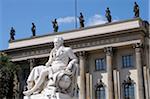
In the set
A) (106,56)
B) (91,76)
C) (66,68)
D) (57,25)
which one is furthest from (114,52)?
(66,68)

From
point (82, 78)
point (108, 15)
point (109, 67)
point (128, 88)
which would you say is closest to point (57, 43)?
point (109, 67)

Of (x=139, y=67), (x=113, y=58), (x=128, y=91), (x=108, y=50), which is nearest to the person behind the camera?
(x=139, y=67)

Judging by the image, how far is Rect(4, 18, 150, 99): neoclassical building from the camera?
39.2 metres

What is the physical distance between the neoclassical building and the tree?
5.51m

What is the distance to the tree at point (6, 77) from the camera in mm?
38969

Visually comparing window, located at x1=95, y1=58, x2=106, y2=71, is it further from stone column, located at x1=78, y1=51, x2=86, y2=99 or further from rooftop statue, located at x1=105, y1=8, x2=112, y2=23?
rooftop statue, located at x1=105, y1=8, x2=112, y2=23

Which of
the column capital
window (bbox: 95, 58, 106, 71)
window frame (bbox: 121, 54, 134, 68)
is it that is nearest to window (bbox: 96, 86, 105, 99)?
window (bbox: 95, 58, 106, 71)

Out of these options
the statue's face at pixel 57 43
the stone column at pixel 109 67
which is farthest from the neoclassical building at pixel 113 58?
the statue's face at pixel 57 43

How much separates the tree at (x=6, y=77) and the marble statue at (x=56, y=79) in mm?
29170

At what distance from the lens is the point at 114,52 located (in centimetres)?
4109

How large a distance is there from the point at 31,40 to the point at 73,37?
6.04 metres

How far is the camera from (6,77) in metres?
40.1

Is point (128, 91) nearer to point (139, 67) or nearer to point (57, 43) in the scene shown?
point (139, 67)

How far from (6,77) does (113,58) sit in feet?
36.5
